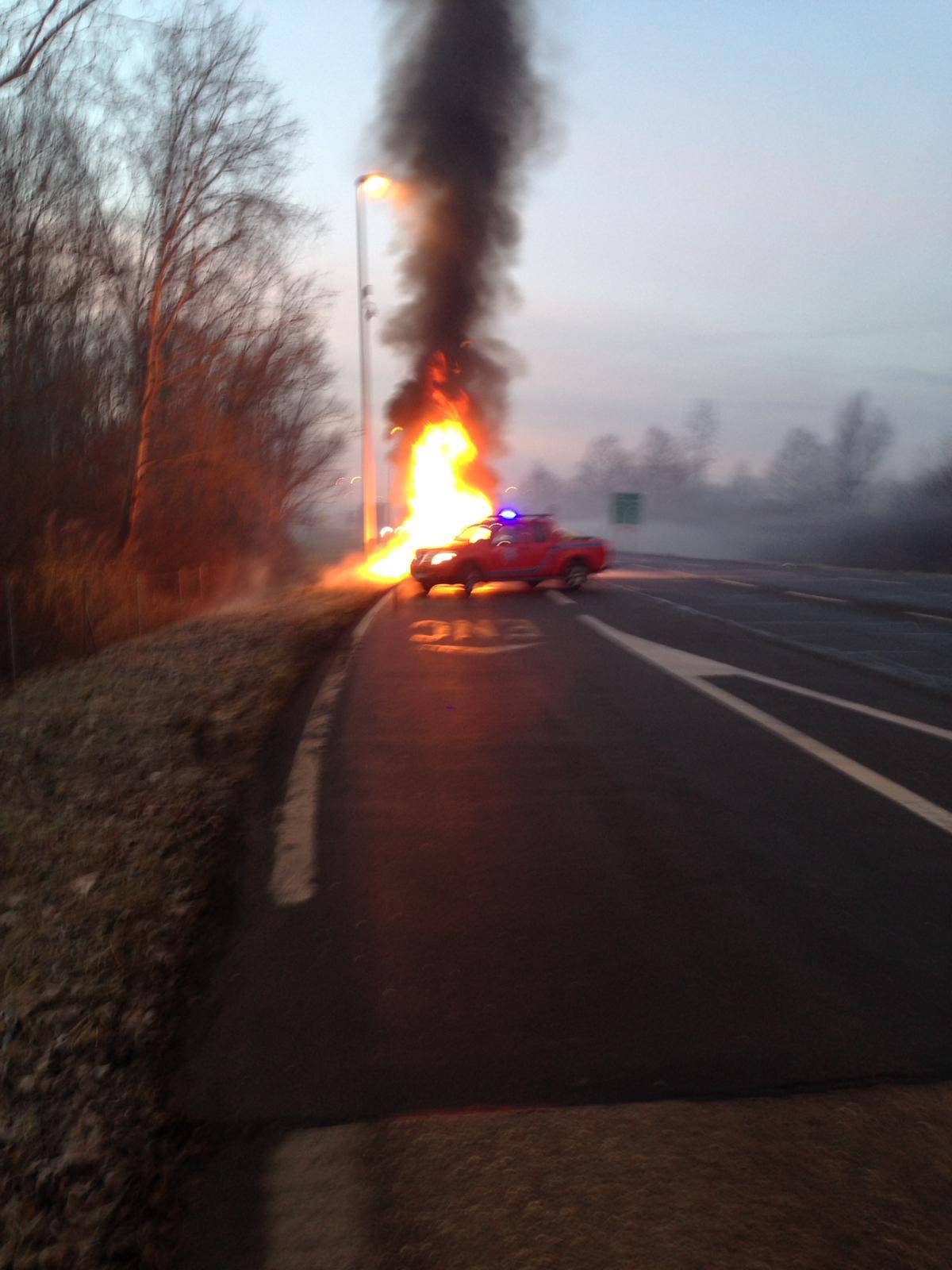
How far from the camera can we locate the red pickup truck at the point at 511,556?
21.6 metres

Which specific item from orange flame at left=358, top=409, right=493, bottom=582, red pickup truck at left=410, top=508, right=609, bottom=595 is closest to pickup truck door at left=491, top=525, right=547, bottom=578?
red pickup truck at left=410, top=508, right=609, bottom=595

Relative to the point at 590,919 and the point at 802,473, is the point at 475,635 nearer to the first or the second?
the point at 590,919

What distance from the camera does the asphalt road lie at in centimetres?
346

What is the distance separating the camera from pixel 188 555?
27.3 m

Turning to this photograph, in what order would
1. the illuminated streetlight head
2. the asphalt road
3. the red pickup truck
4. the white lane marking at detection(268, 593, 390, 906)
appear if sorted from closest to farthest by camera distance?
the asphalt road < the white lane marking at detection(268, 593, 390, 906) < the red pickup truck < the illuminated streetlight head

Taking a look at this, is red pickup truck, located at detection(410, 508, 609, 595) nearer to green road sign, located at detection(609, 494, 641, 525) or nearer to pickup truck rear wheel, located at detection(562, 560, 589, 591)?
pickup truck rear wheel, located at detection(562, 560, 589, 591)

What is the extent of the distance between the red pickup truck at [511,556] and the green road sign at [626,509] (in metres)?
41.3

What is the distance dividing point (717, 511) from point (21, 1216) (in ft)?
353

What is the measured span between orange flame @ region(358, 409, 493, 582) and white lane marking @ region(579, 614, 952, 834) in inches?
886

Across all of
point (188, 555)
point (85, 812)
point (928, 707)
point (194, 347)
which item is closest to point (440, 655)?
point (928, 707)

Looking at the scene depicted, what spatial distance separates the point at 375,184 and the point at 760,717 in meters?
27.1

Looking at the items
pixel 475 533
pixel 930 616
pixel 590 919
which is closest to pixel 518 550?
pixel 475 533

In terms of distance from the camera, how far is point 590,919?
4652 millimetres

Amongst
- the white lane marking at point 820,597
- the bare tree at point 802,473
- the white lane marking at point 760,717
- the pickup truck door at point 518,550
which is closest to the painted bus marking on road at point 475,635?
the white lane marking at point 760,717
